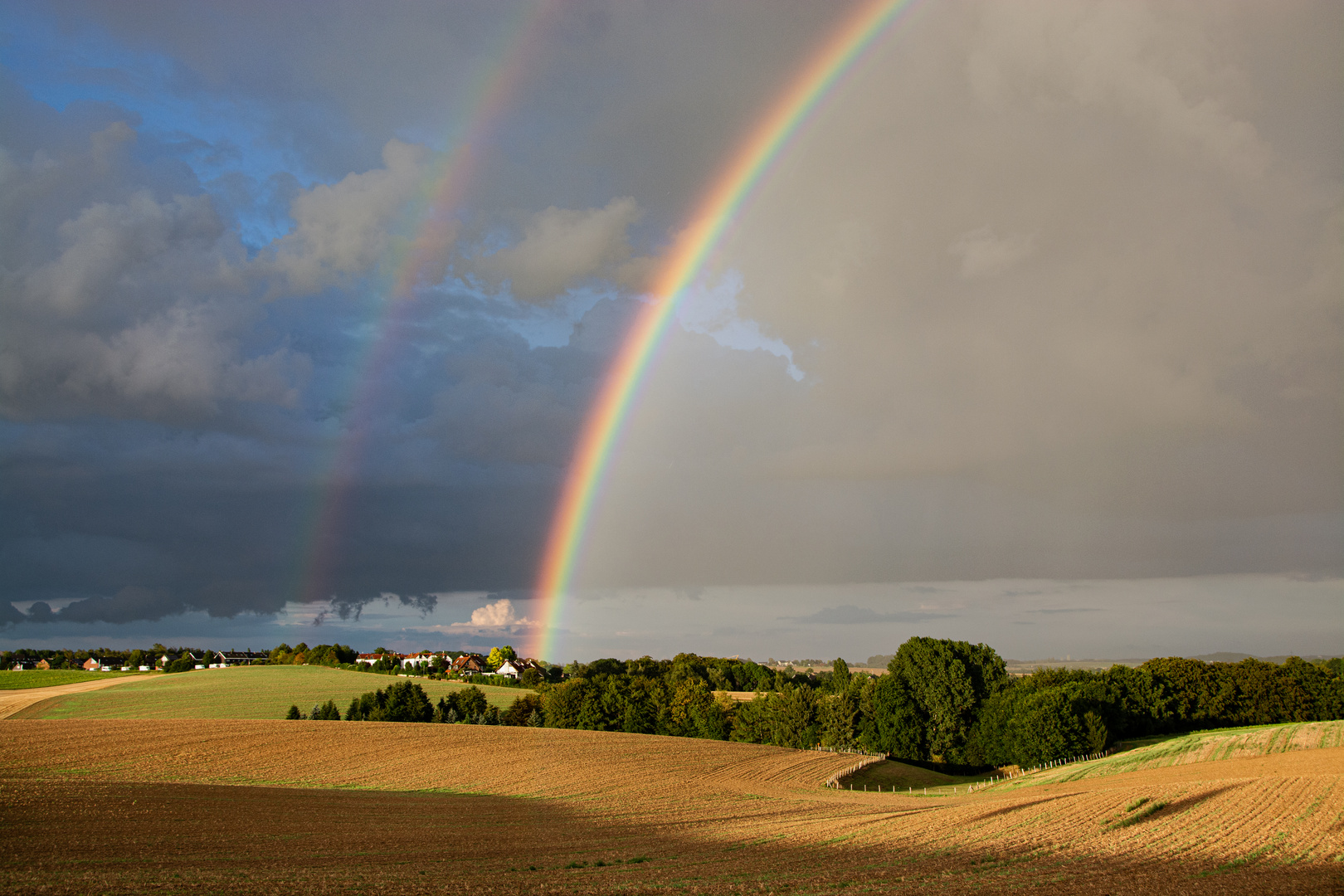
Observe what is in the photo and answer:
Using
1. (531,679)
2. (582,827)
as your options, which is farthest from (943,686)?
(531,679)

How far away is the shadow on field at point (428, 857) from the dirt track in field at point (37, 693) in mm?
60557

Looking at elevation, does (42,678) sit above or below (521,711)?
above

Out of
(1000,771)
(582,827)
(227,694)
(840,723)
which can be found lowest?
(1000,771)

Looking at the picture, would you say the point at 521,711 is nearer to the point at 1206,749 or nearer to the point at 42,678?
the point at 1206,749

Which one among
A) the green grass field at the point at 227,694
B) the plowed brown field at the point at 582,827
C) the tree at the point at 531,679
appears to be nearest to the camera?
the plowed brown field at the point at 582,827

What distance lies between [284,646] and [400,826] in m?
180

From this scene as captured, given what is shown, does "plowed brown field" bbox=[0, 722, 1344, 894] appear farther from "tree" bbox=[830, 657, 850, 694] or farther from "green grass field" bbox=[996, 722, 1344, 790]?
"tree" bbox=[830, 657, 850, 694]

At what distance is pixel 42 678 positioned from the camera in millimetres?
119750

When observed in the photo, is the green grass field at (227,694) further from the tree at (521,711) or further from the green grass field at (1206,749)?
the green grass field at (1206,749)

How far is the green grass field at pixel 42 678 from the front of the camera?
11038cm

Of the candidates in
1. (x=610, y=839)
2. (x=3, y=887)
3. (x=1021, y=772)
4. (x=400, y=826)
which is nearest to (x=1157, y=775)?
(x=1021, y=772)

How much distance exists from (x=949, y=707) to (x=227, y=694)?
8314 centimetres

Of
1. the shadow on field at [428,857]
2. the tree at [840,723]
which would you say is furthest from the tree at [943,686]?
the shadow on field at [428,857]

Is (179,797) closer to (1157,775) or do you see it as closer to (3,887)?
(3,887)
